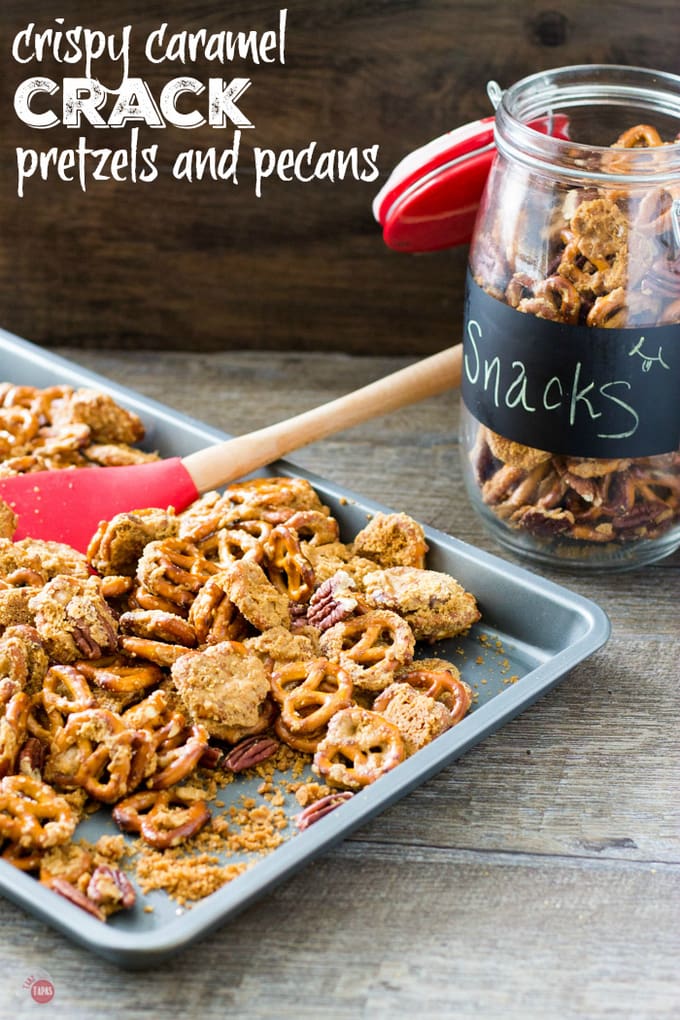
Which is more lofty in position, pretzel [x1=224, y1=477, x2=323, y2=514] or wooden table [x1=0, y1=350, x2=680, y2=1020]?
pretzel [x1=224, y1=477, x2=323, y2=514]

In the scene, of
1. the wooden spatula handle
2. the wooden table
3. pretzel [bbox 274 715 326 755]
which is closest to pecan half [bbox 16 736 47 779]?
the wooden table

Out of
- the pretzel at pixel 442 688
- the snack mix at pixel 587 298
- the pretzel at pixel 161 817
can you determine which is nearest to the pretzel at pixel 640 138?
the snack mix at pixel 587 298

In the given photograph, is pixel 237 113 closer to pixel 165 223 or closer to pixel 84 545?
pixel 165 223

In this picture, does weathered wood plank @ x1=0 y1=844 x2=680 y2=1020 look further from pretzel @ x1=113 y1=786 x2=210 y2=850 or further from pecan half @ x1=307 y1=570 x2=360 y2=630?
pecan half @ x1=307 y1=570 x2=360 y2=630

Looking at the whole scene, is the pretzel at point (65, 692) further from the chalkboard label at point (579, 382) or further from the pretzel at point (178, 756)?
the chalkboard label at point (579, 382)

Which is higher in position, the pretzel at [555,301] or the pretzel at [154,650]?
the pretzel at [555,301]
